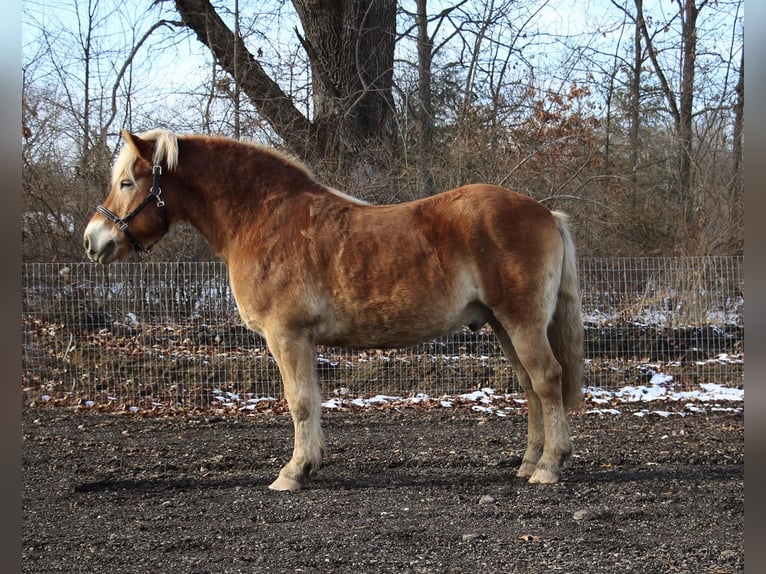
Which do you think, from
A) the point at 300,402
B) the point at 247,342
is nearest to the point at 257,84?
the point at 247,342

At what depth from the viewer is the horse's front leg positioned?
5.13 m

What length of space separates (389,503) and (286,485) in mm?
821

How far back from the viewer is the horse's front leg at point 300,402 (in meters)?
5.13

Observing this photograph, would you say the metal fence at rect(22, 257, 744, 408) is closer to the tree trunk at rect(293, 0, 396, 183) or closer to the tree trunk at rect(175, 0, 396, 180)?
the tree trunk at rect(175, 0, 396, 180)

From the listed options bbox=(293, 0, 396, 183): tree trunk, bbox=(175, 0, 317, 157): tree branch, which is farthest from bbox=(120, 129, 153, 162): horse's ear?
bbox=(293, 0, 396, 183): tree trunk

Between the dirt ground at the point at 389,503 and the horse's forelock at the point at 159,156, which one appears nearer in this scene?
the dirt ground at the point at 389,503

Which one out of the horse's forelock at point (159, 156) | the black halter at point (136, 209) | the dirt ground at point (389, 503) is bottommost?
the dirt ground at point (389, 503)

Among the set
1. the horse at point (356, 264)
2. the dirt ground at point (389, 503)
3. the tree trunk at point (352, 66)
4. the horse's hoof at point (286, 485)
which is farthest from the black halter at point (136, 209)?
the tree trunk at point (352, 66)

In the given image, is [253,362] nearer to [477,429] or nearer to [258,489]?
[477,429]

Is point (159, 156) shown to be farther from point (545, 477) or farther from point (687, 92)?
point (687, 92)

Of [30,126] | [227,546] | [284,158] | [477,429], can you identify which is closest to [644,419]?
[477,429]

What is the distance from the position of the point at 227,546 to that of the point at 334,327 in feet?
5.81

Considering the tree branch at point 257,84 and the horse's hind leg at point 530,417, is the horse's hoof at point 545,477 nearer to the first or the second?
the horse's hind leg at point 530,417

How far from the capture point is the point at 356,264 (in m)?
5.15
